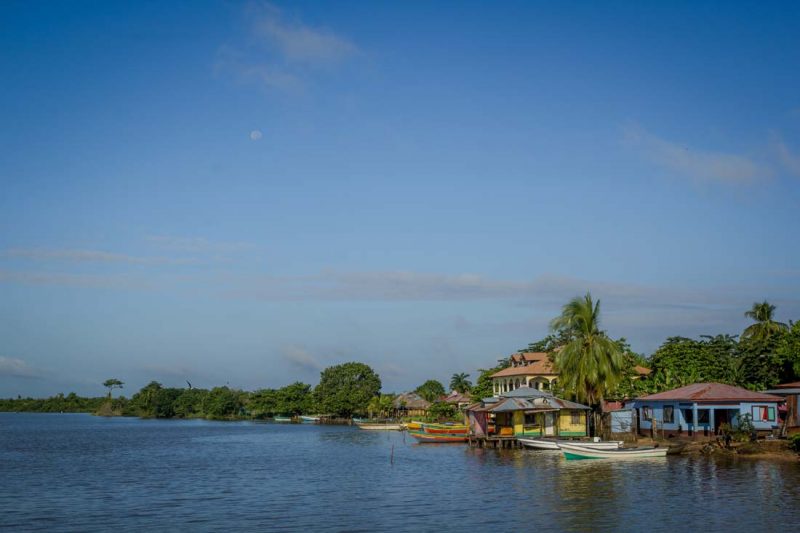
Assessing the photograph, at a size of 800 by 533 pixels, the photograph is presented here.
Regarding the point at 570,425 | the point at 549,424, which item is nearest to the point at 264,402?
the point at 549,424

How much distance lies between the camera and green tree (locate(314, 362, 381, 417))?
129 meters

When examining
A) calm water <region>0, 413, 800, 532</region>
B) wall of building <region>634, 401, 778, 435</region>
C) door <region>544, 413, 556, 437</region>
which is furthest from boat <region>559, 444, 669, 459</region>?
door <region>544, 413, 556, 437</region>

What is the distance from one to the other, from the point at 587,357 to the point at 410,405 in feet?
229

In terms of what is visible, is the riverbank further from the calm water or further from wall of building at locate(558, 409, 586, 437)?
wall of building at locate(558, 409, 586, 437)

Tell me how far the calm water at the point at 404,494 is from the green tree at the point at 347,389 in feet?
246

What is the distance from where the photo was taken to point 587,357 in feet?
184

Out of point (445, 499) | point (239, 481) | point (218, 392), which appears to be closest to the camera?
point (445, 499)

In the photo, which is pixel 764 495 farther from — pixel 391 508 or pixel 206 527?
pixel 206 527

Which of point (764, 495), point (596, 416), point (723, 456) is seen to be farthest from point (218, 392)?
point (764, 495)

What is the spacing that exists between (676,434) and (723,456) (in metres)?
6.12

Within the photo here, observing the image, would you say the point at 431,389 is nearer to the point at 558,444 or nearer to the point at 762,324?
the point at 762,324

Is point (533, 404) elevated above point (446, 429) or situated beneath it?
elevated above

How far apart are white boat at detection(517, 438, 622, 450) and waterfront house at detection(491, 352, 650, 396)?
24.3 metres

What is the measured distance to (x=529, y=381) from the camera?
85.4 metres
